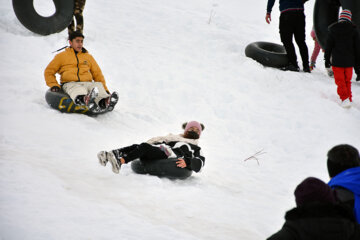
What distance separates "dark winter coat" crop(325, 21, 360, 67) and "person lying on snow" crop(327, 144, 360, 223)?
14.1 feet

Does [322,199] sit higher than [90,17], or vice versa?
[322,199]

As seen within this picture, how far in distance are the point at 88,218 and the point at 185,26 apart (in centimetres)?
759

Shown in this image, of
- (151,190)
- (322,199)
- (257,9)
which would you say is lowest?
(257,9)

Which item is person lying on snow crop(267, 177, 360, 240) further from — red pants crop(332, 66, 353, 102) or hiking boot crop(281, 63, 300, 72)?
hiking boot crop(281, 63, 300, 72)

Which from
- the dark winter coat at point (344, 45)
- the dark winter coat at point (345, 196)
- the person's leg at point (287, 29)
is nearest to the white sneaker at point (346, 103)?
the dark winter coat at point (344, 45)

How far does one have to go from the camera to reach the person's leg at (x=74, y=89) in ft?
15.9

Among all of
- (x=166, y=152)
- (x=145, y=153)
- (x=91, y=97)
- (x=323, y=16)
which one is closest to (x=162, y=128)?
(x=91, y=97)

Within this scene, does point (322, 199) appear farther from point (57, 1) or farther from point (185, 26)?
point (185, 26)

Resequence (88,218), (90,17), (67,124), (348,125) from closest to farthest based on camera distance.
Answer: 1. (88,218)
2. (67,124)
3. (348,125)
4. (90,17)

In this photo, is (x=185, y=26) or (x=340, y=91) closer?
(x=340, y=91)

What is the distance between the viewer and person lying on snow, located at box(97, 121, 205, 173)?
3541 mm

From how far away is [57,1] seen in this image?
7.23 meters

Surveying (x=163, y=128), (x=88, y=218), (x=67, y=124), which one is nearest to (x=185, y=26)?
(x=163, y=128)

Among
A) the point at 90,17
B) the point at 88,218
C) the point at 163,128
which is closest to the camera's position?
the point at 88,218
